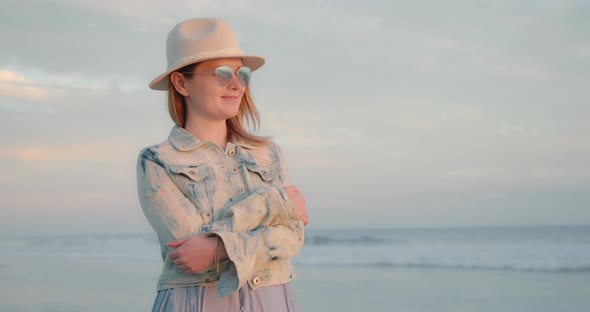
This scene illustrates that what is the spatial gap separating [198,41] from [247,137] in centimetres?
38

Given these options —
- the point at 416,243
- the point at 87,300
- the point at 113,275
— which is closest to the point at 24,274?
the point at 113,275

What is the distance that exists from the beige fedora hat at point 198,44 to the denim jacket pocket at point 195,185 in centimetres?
33

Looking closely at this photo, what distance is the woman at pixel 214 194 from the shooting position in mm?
1989

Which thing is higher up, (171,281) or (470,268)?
(171,281)

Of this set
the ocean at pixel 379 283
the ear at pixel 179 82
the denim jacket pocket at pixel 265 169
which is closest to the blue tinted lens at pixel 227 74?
the ear at pixel 179 82

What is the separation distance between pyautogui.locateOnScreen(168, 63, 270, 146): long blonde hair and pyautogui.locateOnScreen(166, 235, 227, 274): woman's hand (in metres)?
0.48

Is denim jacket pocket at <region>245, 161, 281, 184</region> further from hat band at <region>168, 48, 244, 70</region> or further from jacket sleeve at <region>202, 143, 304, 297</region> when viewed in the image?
hat band at <region>168, 48, 244, 70</region>

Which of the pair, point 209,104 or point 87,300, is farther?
point 87,300

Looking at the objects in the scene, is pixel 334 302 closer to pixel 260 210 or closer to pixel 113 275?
pixel 113 275

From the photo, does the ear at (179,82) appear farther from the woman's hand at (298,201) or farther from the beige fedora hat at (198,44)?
the woman's hand at (298,201)

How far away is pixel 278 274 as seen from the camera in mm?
2164

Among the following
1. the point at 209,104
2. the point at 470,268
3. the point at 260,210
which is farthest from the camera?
the point at 470,268

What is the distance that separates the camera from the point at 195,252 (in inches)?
76.3

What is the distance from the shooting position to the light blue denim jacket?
1995 mm
